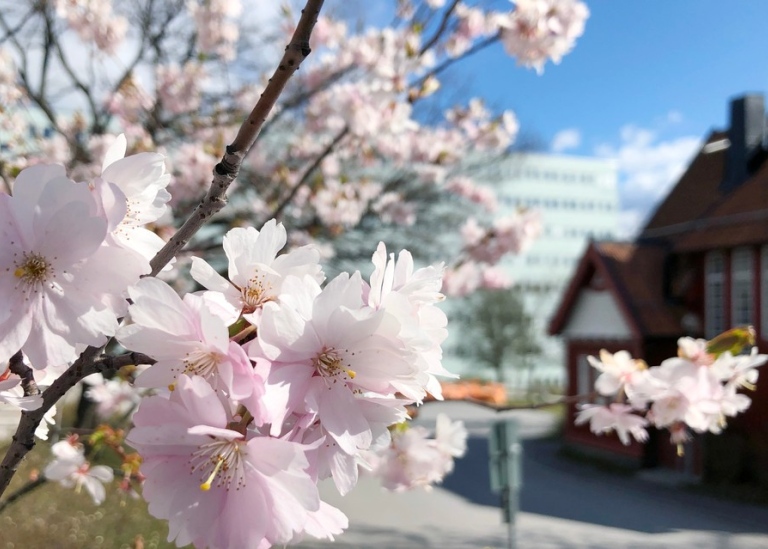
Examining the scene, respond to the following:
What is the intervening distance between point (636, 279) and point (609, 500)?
4.44 m

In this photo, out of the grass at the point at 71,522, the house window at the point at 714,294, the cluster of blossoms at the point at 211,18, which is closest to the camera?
the grass at the point at 71,522

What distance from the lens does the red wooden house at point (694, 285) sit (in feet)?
31.4

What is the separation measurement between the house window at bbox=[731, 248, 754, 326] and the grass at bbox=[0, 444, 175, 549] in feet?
29.9

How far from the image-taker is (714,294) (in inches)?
417

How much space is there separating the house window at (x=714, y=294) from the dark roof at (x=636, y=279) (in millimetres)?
480

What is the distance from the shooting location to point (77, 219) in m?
0.58

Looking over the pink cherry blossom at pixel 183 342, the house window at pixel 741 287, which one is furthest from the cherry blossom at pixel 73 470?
the house window at pixel 741 287

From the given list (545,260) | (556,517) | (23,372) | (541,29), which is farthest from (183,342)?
(545,260)

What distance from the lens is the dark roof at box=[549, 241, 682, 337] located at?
10742mm

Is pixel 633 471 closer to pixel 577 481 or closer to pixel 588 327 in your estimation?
pixel 577 481

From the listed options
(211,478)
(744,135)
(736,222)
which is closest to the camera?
(211,478)

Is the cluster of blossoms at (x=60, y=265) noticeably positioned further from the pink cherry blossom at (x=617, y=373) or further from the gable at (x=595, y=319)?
the gable at (x=595, y=319)

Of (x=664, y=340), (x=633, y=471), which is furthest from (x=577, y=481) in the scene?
(x=664, y=340)

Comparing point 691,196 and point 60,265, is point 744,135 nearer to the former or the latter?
point 691,196
